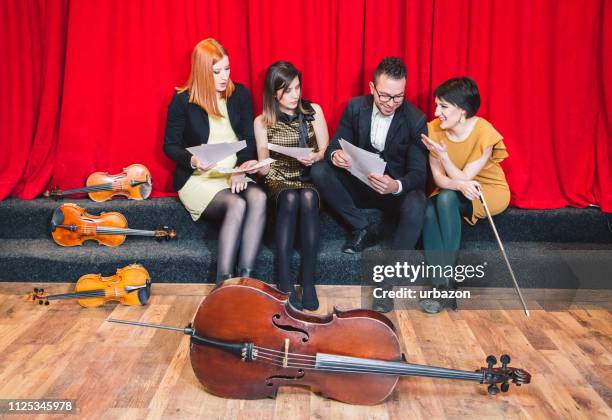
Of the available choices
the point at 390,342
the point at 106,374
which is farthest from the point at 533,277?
the point at 106,374

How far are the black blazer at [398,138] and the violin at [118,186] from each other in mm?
985

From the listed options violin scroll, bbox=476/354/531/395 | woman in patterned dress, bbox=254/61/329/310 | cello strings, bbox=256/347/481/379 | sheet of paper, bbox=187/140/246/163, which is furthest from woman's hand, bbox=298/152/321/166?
violin scroll, bbox=476/354/531/395

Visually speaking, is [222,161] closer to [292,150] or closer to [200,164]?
[200,164]

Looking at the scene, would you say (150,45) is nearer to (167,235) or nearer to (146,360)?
(167,235)

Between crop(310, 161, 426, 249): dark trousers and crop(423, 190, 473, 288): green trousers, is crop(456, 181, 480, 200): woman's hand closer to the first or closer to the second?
crop(423, 190, 473, 288): green trousers

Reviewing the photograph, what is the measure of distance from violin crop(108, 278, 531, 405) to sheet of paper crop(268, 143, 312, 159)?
96cm

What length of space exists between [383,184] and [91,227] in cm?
142

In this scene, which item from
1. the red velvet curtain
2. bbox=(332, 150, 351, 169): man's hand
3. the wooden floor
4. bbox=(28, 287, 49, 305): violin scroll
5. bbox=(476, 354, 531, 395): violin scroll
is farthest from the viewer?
the red velvet curtain

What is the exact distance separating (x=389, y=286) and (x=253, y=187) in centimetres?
79

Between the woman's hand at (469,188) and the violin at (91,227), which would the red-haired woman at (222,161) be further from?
the woman's hand at (469,188)

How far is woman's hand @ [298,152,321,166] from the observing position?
3.41m

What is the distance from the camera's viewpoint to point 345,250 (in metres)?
3.43

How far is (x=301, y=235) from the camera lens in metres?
3.25

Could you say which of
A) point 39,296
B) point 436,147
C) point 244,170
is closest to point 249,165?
point 244,170
